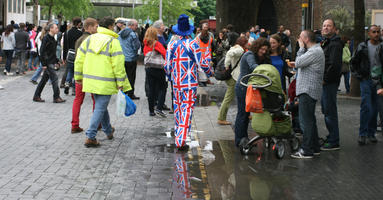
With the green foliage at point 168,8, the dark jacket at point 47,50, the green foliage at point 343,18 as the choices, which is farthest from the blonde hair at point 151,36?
the green foliage at point 168,8

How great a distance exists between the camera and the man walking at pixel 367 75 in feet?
31.6

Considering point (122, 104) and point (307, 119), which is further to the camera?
point (122, 104)

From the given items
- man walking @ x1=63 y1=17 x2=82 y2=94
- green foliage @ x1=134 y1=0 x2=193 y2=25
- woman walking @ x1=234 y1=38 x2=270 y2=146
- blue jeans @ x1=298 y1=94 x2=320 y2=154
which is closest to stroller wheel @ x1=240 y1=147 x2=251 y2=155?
woman walking @ x1=234 y1=38 x2=270 y2=146

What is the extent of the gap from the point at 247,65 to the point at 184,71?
0.93 metres

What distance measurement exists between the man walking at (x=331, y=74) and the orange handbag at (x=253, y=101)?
1.29m

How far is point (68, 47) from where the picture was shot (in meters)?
15.1

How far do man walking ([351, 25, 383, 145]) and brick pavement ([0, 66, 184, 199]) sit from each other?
3102mm

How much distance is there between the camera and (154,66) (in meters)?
12.1

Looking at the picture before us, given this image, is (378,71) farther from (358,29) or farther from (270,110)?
(358,29)

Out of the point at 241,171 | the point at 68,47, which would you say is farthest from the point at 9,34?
the point at 241,171

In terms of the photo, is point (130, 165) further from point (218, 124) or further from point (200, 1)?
→ point (200, 1)

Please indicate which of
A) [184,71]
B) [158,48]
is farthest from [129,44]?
[184,71]

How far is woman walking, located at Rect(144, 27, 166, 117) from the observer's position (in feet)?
39.8

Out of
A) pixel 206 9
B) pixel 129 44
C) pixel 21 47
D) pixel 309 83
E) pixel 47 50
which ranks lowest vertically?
pixel 309 83
